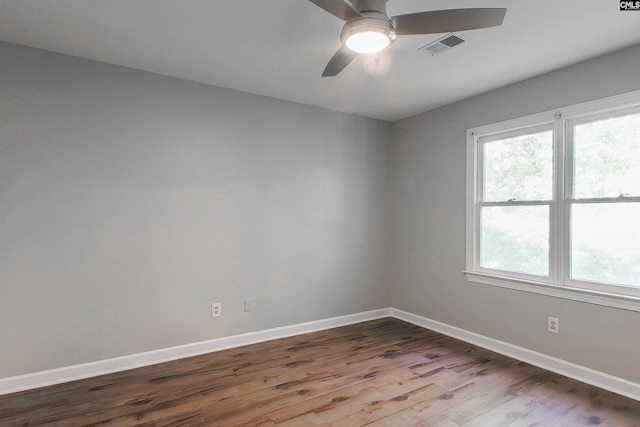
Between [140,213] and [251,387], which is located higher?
[140,213]

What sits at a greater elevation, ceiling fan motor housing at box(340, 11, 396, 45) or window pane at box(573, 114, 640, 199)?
ceiling fan motor housing at box(340, 11, 396, 45)

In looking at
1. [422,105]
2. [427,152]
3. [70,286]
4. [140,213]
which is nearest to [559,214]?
[427,152]

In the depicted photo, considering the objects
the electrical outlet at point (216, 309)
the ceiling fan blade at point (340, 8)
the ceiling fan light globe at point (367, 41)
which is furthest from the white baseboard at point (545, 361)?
the ceiling fan blade at point (340, 8)

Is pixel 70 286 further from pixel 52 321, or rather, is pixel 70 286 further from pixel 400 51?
pixel 400 51

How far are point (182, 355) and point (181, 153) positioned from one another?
6.07 feet

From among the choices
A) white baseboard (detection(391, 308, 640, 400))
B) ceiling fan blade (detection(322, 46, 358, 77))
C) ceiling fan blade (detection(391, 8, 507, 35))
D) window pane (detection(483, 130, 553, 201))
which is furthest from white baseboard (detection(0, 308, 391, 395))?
ceiling fan blade (detection(391, 8, 507, 35))

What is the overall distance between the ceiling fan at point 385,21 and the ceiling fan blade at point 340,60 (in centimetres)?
13

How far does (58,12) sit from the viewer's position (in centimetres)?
207

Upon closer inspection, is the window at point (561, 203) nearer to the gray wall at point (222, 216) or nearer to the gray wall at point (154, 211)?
the gray wall at point (222, 216)

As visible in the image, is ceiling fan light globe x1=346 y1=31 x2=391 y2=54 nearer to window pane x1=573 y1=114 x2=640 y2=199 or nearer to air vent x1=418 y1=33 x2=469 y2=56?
air vent x1=418 y1=33 x2=469 y2=56

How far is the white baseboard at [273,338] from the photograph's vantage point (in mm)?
2430

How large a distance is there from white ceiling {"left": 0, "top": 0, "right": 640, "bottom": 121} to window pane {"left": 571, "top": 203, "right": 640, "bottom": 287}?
1.22 m

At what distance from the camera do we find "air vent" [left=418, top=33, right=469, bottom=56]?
2.32 m

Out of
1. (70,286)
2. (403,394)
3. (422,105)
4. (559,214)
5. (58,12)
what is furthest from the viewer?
(422,105)
